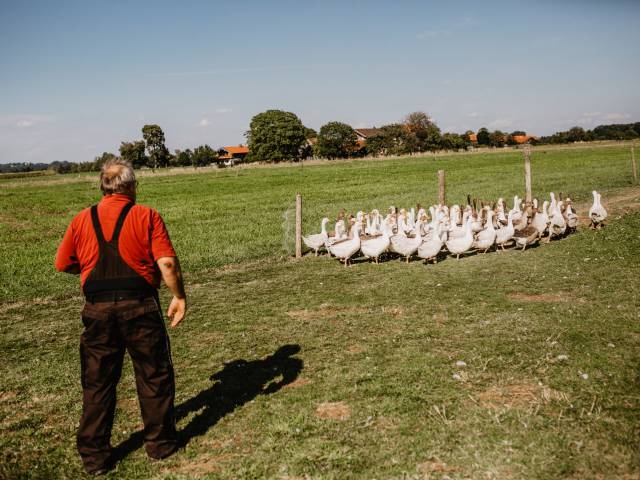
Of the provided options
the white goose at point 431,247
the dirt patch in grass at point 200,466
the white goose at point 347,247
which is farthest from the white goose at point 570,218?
the dirt patch in grass at point 200,466

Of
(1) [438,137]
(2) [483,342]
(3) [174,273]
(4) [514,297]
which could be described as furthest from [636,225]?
(1) [438,137]

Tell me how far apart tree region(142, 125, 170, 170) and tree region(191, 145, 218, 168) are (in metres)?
7.17

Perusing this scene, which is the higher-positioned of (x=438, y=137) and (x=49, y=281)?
(x=438, y=137)

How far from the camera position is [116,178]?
4480 millimetres

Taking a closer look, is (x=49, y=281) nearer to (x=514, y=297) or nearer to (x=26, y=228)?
(x=514, y=297)

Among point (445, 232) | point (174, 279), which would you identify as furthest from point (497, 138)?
point (174, 279)

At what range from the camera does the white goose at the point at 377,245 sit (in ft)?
43.2

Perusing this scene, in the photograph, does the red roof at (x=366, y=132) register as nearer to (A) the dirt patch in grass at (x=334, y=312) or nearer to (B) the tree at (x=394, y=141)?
(B) the tree at (x=394, y=141)

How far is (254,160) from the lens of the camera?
3976 inches

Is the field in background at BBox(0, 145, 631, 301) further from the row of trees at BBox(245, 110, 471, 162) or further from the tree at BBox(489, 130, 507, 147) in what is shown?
the tree at BBox(489, 130, 507, 147)

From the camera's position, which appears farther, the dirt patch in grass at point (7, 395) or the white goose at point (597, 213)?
the white goose at point (597, 213)

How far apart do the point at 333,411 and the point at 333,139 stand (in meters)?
103

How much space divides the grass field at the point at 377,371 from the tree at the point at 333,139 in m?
93.9

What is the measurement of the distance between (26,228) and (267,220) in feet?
43.9
